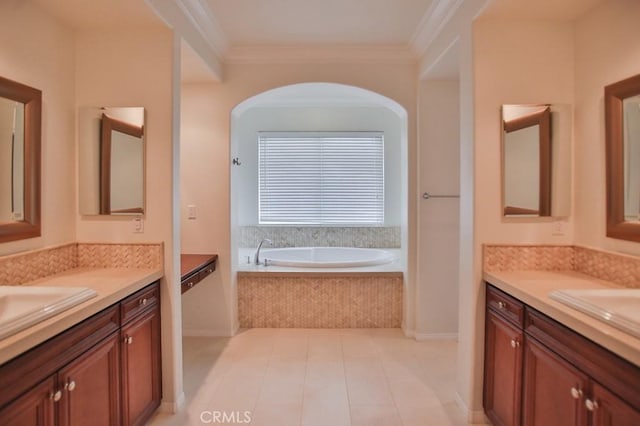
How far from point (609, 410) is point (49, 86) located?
2842 mm


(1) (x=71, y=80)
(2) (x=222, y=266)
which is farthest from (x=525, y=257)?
(1) (x=71, y=80)

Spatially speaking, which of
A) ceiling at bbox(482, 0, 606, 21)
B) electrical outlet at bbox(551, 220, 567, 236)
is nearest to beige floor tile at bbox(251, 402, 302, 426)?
electrical outlet at bbox(551, 220, 567, 236)

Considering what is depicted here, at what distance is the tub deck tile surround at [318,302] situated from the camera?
346 centimetres

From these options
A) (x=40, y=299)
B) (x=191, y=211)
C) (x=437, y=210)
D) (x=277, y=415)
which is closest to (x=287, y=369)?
(x=277, y=415)

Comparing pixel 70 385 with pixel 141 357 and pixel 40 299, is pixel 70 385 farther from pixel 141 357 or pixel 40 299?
pixel 141 357

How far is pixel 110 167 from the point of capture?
7.07ft

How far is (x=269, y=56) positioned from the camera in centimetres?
310

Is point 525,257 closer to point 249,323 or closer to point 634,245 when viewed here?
point 634,245

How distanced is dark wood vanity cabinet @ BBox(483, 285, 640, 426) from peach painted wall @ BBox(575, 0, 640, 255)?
0.65m

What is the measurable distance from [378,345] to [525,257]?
61.2 inches

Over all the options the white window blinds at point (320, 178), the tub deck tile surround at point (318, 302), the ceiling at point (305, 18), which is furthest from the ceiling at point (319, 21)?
the tub deck tile surround at point (318, 302)

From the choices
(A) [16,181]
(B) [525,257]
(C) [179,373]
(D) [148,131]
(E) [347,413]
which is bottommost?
(E) [347,413]

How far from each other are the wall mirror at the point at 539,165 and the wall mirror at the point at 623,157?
232 millimetres

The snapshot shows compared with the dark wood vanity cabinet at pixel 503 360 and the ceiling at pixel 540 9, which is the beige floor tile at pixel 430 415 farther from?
the ceiling at pixel 540 9
